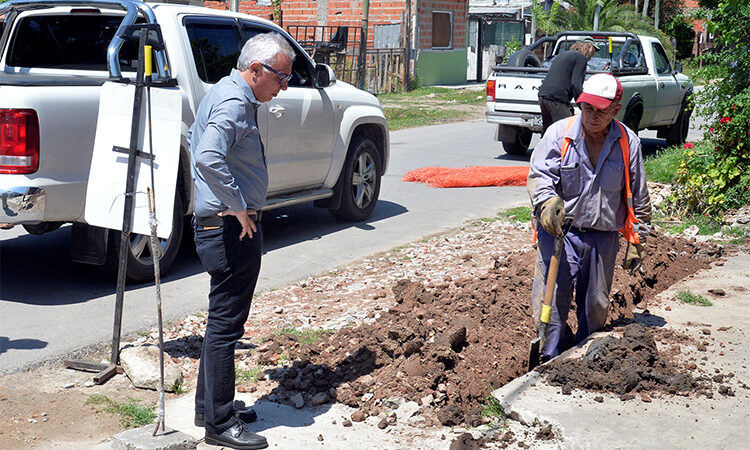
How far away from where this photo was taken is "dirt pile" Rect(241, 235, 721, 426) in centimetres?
494

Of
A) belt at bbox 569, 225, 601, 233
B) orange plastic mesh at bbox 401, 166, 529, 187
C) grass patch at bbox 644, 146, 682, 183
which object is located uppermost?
belt at bbox 569, 225, 601, 233

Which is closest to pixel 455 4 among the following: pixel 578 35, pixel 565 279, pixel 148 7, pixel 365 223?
pixel 578 35

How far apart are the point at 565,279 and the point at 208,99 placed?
242 centimetres

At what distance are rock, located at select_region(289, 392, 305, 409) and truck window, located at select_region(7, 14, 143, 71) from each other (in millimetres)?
3984

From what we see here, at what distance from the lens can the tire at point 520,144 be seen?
50.6 feet

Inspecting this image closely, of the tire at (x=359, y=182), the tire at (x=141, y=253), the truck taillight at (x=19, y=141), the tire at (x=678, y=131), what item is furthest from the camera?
the tire at (x=678, y=131)

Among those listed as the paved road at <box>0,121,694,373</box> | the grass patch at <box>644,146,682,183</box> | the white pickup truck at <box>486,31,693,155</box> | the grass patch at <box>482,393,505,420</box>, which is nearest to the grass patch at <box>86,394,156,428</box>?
the paved road at <box>0,121,694,373</box>

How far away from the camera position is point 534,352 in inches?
211

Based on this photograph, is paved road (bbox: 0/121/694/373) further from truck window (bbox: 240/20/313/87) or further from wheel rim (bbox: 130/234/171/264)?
truck window (bbox: 240/20/313/87)

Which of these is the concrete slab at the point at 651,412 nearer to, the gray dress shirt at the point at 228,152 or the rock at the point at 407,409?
the rock at the point at 407,409

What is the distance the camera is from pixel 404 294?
21.7 feet

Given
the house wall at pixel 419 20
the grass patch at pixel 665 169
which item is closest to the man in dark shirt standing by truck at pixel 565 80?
the grass patch at pixel 665 169

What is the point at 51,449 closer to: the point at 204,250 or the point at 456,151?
the point at 204,250

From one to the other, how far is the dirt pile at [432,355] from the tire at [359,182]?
281cm
